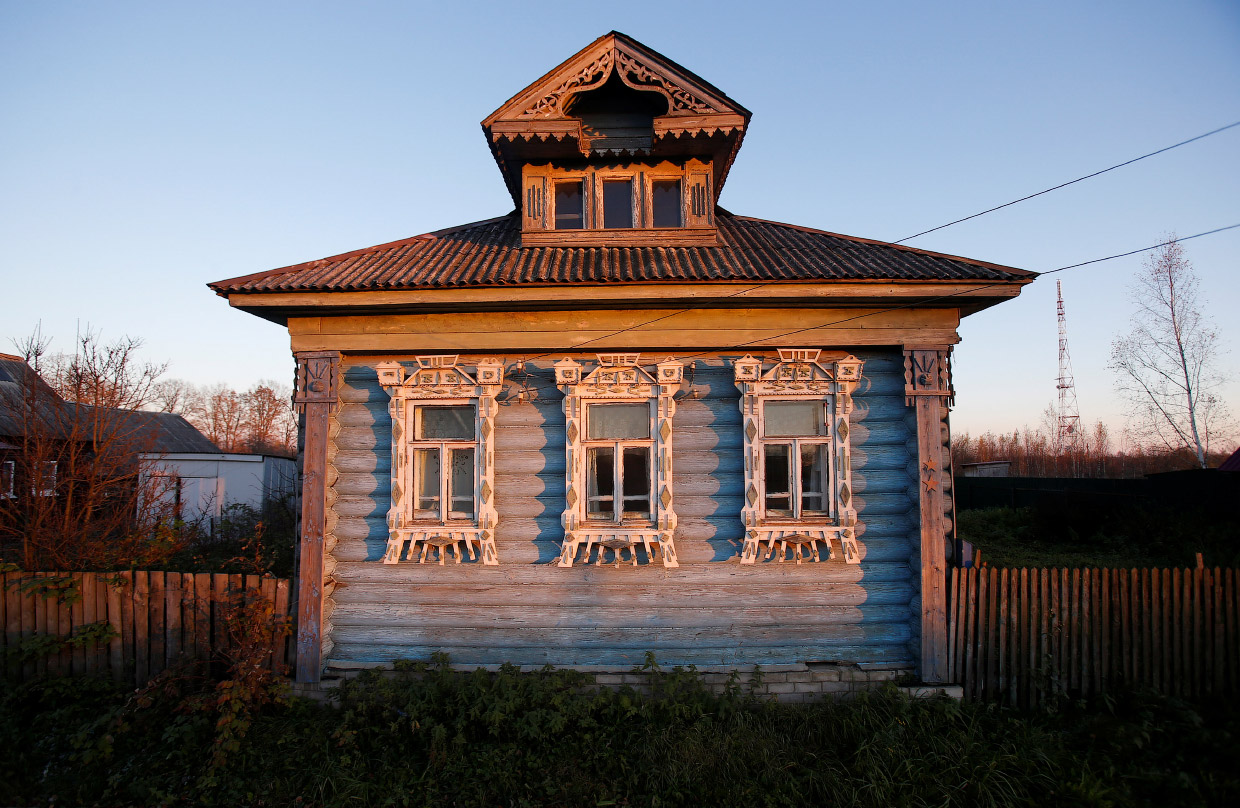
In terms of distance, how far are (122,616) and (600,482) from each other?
5743 millimetres

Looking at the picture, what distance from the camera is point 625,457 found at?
6.32 meters

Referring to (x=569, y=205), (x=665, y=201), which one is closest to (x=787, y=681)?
(x=665, y=201)

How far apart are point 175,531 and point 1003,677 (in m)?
13.3

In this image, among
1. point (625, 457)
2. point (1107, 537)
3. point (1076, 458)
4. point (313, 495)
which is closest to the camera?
point (313, 495)

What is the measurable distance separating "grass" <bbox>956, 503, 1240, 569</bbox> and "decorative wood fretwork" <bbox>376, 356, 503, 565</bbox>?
957cm

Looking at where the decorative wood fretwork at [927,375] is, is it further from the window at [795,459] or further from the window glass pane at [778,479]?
the window glass pane at [778,479]

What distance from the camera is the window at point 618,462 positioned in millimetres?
6281

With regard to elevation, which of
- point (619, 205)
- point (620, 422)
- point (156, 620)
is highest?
point (619, 205)

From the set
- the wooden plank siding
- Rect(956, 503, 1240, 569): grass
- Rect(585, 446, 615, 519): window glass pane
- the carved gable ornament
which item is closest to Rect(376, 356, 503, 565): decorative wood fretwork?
the wooden plank siding

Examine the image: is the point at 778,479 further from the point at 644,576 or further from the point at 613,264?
the point at 613,264

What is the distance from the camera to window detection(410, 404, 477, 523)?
6.32 metres

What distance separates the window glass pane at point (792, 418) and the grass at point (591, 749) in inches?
112

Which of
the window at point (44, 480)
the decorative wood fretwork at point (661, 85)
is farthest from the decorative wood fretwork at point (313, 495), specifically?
the window at point (44, 480)

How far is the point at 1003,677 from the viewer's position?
19.2ft
